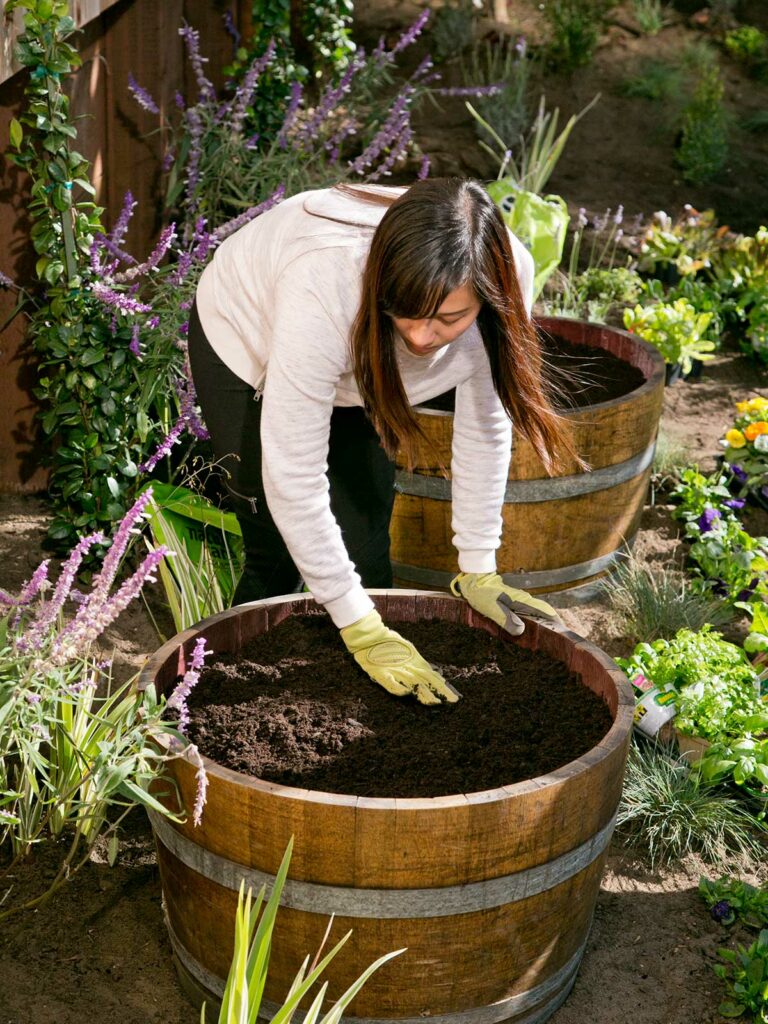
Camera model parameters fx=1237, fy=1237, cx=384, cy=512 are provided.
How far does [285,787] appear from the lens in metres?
1.85

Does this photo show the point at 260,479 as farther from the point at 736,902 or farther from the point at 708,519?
the point at 708,519

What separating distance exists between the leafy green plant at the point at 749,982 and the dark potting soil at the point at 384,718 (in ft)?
1.67

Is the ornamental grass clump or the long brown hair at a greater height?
the long brown hair

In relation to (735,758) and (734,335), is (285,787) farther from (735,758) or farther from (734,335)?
(734,335)

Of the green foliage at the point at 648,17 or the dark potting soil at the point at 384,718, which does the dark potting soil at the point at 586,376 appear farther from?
the green foliage at the point at 648,17

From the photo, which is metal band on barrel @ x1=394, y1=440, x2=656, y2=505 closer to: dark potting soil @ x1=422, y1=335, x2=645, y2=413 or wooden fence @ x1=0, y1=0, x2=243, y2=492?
dark potting soil @ x1=422, y1=335, x2=645, y2=413

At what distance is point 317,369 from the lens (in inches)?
81.2

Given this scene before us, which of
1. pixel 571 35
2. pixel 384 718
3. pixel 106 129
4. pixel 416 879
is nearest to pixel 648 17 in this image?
pixel 571 35

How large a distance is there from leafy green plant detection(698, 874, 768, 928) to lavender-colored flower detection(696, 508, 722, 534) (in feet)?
4.73

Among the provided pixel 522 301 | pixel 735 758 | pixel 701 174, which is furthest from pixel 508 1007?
pixel 701 174

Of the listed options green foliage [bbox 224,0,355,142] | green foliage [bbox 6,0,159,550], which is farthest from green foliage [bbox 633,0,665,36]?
green foliage [bbox 6,0,159,550]

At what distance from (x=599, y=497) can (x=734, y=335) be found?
253 cm

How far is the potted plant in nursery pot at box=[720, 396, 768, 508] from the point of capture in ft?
13.1

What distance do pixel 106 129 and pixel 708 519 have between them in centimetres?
225
